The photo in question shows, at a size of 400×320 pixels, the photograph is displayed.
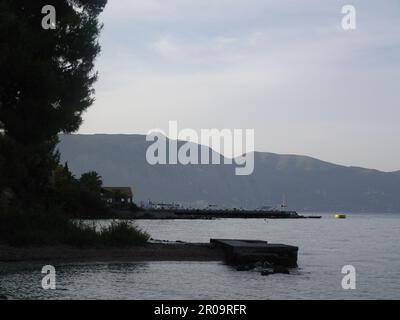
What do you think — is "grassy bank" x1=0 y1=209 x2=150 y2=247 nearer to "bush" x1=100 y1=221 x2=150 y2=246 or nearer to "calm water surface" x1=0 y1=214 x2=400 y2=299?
"bush" x1=100 y1=221 x2=150 y2=246

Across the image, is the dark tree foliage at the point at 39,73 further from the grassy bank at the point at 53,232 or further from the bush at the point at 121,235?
the bush at the point at 121,235

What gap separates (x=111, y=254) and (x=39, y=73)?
12324 mm

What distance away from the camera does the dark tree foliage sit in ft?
91.0

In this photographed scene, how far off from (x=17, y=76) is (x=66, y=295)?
11710 mm

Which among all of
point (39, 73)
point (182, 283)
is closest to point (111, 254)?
point (182, 283)

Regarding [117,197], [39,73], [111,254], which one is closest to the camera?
[39,73]

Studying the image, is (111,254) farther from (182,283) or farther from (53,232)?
(182,283)

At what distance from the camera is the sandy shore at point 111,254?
1264 inches

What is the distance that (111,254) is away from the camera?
34938 mm

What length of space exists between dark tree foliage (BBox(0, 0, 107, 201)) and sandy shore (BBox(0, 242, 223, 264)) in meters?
3.96

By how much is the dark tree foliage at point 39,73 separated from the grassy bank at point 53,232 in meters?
4.10

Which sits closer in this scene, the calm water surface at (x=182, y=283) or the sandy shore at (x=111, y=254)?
the calm water surface at (x=182, y=283)

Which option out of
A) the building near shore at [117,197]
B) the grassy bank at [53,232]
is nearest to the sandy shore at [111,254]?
the grassy bank at [53,232]
